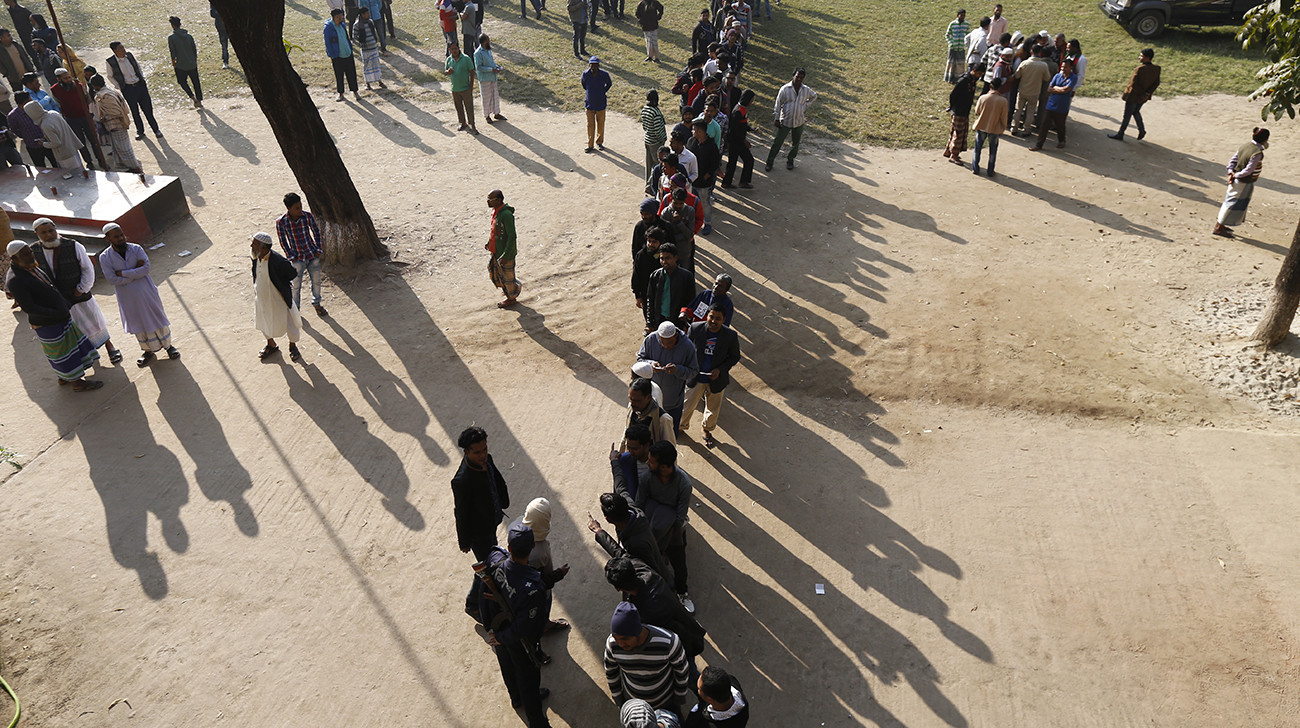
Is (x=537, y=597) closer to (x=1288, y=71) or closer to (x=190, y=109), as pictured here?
(x=1288, y=71)

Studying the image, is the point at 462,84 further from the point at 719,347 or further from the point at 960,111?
the point at 719,347

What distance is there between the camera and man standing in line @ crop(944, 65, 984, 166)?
43.5 ft

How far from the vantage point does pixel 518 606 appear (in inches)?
186

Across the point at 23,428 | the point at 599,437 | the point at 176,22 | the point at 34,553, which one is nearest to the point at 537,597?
the point at 599,437

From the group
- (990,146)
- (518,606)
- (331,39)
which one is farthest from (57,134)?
(990,146)

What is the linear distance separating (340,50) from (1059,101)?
13.5m

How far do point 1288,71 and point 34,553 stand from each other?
1218 cm

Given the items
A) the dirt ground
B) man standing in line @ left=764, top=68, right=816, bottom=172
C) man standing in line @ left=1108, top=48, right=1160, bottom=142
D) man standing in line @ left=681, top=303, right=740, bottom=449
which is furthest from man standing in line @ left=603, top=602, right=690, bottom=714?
man standing in line @ left=1108, top=48, right=1160, bottom=142

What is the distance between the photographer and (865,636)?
592 cm

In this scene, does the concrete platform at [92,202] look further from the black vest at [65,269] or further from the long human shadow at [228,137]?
the black vest at [65,269]

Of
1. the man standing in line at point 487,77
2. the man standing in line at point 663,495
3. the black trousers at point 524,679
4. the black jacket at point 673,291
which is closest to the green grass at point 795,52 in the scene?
the man standing in line at point 487,77

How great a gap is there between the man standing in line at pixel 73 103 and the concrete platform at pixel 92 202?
4.11ft

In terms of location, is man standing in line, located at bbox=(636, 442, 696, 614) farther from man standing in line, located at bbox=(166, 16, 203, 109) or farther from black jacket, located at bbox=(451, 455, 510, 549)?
man standing in line, located at bbox=(166, 16, 203, 109)

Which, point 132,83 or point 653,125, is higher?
point 653,125
